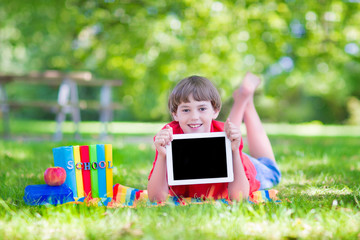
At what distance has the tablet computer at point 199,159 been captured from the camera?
7.53 feet

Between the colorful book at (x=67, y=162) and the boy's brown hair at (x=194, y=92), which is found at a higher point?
the boy's brown hair at (x=194, y=92)

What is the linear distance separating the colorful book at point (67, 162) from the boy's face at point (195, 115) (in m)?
0.83

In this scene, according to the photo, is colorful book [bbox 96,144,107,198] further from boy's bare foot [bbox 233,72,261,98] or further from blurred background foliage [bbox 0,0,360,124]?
blurred background foliage [bbox 0,0,360,124]

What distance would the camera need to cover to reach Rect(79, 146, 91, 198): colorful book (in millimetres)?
2670

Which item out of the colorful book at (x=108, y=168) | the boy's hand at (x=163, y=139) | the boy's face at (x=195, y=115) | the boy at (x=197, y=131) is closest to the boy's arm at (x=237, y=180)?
the boy at (x=197, y=131)

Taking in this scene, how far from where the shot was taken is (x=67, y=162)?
2.63 m

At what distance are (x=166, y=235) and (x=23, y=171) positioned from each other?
2.35 m

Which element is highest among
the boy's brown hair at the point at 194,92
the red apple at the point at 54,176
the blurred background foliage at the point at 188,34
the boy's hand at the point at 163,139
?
the blurred background foliage at the point at 188,34

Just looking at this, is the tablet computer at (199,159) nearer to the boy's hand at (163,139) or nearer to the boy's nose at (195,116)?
the boy's hand at (163,139)

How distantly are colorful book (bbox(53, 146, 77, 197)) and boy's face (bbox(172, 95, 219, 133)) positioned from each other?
829 mm

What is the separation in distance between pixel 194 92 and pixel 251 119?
1.41 meters

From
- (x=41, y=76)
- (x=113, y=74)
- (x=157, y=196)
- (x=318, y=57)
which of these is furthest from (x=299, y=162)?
(x=113, y=74)

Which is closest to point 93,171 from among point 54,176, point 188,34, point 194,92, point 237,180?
point 54,176

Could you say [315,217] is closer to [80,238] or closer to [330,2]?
[80,238]
